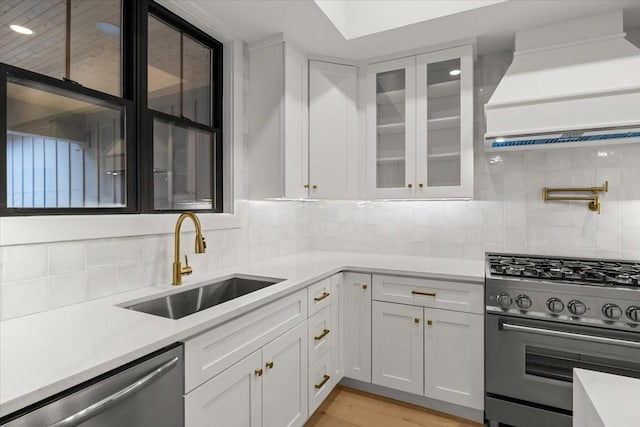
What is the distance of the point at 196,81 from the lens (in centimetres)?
223

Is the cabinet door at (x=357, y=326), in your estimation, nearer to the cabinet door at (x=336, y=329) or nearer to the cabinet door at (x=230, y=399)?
the cabinet door at (x=336, y=329)

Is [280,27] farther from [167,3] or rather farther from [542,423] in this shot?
[542,423]

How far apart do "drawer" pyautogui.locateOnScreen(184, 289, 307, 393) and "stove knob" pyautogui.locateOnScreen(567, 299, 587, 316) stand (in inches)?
56.5

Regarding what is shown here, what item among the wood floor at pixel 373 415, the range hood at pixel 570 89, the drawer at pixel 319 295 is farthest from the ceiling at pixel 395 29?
the wood floor at pixel 373 415

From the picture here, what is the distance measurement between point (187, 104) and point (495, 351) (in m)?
2.33

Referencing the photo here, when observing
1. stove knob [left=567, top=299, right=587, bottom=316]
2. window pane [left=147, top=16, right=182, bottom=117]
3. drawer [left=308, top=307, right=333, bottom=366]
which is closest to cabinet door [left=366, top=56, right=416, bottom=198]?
drawer [left=308, top=307, right=333, bottom=366]

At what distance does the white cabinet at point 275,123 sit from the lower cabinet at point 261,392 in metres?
0.97

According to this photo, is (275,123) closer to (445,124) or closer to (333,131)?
(333,131)

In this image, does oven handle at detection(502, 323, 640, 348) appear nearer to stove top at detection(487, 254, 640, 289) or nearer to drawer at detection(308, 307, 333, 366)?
stove top at detection(487, 254, 640, 289)

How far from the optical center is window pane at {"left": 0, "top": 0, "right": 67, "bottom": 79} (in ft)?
4.36

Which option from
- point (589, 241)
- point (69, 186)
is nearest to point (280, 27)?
point (69, 186)

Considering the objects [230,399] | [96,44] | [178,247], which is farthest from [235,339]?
[96,44]

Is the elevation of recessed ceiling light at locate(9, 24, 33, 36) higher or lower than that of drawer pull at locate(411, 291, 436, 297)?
higher

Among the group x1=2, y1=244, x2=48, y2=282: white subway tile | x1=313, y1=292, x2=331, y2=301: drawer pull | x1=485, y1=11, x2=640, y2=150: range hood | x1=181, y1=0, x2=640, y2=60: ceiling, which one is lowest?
x1=313, y1=292, x2=331, y2=301: drawer pull
